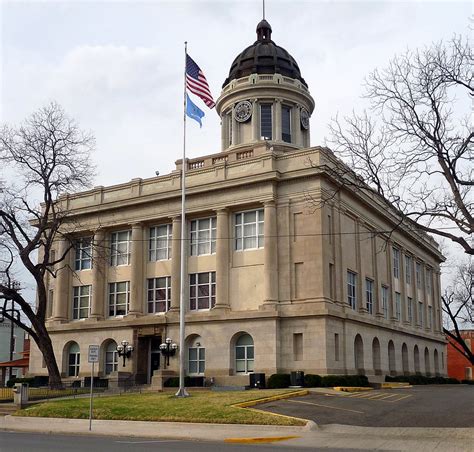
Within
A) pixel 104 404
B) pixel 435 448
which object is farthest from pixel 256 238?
pixel 435 448

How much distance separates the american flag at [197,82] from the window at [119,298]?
58.8ft

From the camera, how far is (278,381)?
38312 millimetres

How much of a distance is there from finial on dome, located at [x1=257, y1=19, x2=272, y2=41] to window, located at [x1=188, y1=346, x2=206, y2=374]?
33.3 meters

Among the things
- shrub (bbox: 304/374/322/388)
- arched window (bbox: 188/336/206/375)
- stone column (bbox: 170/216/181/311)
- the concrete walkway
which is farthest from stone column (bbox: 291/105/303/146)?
the concrete walkway

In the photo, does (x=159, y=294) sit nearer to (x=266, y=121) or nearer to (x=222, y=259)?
(x=222, y=259)

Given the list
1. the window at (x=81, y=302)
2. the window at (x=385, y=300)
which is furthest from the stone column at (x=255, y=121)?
the window at (x=81, y=302)

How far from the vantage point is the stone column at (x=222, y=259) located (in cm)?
4378

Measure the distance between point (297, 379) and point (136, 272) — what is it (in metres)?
15.7

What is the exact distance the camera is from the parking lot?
75.2 ft

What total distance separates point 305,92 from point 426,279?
2326 cm

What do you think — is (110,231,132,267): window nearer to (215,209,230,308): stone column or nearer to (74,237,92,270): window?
(74,237,92,270): window

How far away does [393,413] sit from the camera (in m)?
25.3

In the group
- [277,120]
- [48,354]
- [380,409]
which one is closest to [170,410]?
[380,409]

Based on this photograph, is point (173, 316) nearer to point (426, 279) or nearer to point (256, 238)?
point (256, 238)
